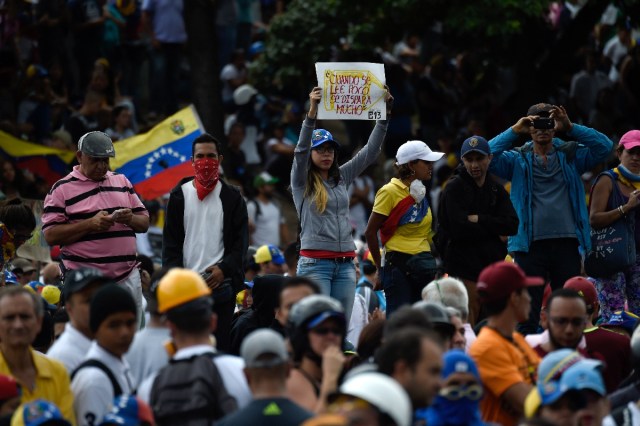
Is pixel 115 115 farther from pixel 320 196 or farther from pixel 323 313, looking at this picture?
pixel 323 313

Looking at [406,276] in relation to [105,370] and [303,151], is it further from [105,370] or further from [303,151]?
[105,370]

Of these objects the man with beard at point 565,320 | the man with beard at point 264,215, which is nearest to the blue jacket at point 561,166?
the man with beard at point 565,320

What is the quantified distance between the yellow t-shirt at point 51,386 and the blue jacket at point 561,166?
4.87 metres

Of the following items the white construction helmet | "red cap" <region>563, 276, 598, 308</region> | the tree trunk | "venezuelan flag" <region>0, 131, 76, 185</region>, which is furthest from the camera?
the tree trunk

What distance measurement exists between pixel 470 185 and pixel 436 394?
465cm

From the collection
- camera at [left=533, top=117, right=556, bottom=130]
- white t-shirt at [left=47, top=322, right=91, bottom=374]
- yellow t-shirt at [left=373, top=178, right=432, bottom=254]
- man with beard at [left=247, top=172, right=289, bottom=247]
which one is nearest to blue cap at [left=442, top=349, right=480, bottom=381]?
white t-shirt at [left=47, top=322, right=91, bottom=374]

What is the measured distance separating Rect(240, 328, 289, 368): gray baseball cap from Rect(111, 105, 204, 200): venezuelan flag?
9034 mm

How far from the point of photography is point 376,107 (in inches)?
457

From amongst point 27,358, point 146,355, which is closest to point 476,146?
point 146,355

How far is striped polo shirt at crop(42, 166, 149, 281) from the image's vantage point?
10648mm

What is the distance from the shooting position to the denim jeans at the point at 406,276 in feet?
37.2

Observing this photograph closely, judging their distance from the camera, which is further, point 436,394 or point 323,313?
point 323,313

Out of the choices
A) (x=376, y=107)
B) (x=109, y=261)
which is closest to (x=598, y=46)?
(x=376, y=107)

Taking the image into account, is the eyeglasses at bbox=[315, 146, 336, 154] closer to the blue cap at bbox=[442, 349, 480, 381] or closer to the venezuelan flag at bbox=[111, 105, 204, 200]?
the blue cap at bbox=[442, 349, 480, 381]
